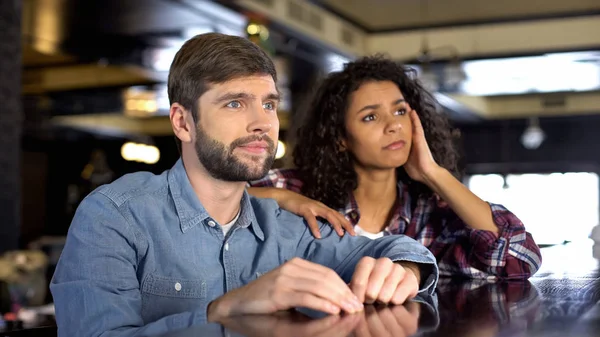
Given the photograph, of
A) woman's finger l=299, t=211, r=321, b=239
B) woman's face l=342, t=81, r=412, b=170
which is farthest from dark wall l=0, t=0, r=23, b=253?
woman's finger l=299, t=211, r=321, b=239

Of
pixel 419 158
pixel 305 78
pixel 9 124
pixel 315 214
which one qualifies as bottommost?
pixel 315 214

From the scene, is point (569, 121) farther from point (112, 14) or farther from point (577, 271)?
point (577, 271)

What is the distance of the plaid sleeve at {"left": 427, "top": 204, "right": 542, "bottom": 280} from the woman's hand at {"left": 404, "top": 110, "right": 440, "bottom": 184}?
14 centimetres

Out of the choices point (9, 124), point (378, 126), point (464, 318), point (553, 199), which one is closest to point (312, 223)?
point (378, 126)

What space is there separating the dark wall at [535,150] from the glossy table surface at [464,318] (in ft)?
40.0

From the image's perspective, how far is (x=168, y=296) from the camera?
1283mm

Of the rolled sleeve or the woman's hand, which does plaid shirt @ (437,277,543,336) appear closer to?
the rolled sleeve

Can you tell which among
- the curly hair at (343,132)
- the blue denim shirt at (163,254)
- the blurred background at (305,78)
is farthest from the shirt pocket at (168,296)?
the blurred background at (305,78)

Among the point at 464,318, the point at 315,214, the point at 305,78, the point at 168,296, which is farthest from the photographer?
the point at 305,78

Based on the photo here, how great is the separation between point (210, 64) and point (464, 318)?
2.20 ft

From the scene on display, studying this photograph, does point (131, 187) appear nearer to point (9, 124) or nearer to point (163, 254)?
point (163, 254)

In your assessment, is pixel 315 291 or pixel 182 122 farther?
pixel 182 122

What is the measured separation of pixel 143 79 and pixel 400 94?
8165mm

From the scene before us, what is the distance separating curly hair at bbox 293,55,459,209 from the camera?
82.6 inches
